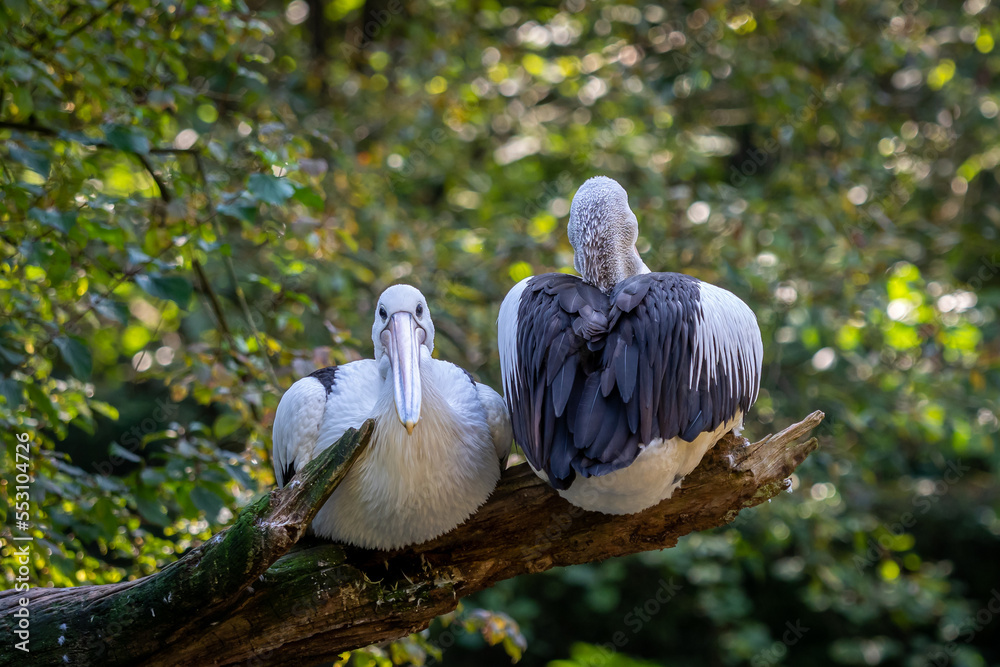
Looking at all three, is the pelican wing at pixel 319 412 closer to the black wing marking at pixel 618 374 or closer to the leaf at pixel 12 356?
the black wing marking at pixel 618 374

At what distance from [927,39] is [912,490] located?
3923 millimetres

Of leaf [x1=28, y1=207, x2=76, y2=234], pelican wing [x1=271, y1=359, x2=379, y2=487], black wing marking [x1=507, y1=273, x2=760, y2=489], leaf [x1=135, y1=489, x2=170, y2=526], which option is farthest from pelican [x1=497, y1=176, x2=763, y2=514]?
leaf [x1=28, y1=207, x2=76, y2=234]

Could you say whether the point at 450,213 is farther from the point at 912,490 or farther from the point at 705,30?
the point at 912,490

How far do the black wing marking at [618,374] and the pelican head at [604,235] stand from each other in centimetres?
47

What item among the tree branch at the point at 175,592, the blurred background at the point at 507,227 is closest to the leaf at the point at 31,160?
the blurred background at the point at 507,227

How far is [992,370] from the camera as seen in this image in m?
6.19

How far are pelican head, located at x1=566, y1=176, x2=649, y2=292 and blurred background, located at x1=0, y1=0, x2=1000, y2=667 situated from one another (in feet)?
4.02

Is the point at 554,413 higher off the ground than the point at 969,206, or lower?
higher

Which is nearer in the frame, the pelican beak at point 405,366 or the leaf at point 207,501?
the pelican beak at point 405,366

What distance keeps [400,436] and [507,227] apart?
13.4 ft

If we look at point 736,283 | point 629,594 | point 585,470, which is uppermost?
point 585,470

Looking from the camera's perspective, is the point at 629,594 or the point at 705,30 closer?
the point at 705,30

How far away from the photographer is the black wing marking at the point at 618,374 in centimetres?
269

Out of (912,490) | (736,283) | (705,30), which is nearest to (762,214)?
(736,283)
